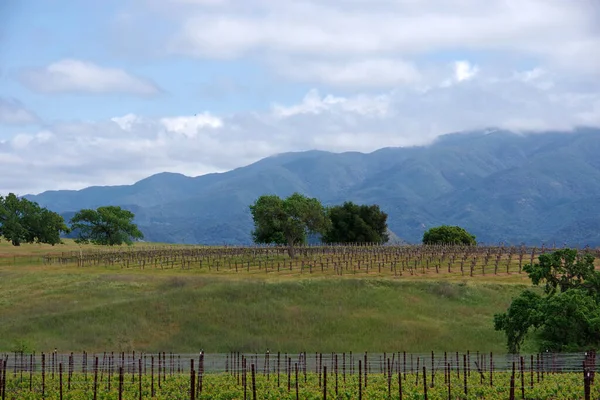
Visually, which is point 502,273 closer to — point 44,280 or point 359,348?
point 359,348

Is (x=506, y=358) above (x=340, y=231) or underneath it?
underneath

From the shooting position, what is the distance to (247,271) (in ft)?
283

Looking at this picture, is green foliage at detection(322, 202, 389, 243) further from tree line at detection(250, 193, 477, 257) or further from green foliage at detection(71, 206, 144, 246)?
green foliage at detection(71, 206, 144, 246)

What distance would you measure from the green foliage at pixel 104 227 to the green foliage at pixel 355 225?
1381 inches

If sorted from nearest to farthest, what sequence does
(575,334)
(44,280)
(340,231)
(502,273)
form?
(575,334) → (44,280) → (502,273) → (340,231)

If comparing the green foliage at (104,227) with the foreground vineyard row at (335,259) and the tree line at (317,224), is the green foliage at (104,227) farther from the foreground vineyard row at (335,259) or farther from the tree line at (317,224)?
the tree line at (317,224)

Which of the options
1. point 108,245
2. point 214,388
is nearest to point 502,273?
point 214,388

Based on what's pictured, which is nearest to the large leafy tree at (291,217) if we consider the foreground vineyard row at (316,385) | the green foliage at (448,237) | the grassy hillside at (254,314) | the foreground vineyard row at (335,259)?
the foreground vineyard row at (335,259)

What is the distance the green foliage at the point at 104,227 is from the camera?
133 meters

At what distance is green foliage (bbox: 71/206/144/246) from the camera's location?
132750 mm

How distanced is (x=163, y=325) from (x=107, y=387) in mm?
23407

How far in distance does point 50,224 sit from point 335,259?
54176mm

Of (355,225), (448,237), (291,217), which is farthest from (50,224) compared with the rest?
(448,237)

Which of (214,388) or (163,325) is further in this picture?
(163,325)
